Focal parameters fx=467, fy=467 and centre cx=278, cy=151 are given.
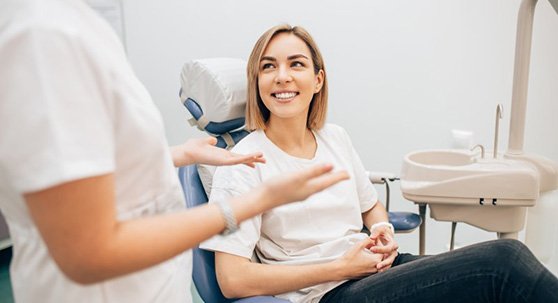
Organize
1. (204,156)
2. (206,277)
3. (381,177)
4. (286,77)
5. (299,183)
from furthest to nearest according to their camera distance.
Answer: (381,177), (286,77), (206,277), (204,156), (299,183)

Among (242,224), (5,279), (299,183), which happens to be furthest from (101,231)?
(5,279)

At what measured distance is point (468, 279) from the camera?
108 cm

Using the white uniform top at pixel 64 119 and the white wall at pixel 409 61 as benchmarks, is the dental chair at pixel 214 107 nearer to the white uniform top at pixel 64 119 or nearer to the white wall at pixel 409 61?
the white wall at pixel 409 61

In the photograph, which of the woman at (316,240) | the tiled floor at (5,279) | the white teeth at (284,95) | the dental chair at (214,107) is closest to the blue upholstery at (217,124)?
the dental chair at (214,107)

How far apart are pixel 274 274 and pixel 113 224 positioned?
0.67 metres

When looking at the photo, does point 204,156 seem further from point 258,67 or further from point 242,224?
point 258,67

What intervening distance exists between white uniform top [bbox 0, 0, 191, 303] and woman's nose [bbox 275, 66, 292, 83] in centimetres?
71

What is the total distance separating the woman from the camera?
108cm

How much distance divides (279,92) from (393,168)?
3.01ft

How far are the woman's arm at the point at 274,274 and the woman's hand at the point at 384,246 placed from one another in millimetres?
65

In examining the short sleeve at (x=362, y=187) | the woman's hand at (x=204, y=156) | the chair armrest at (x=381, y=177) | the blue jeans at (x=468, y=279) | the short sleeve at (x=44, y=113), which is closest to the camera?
the short sleeve at (x=44, y=113)

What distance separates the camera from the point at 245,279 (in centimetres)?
111

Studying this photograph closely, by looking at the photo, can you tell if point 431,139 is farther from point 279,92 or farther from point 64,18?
point 64,18

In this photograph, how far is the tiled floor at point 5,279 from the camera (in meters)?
2.12
